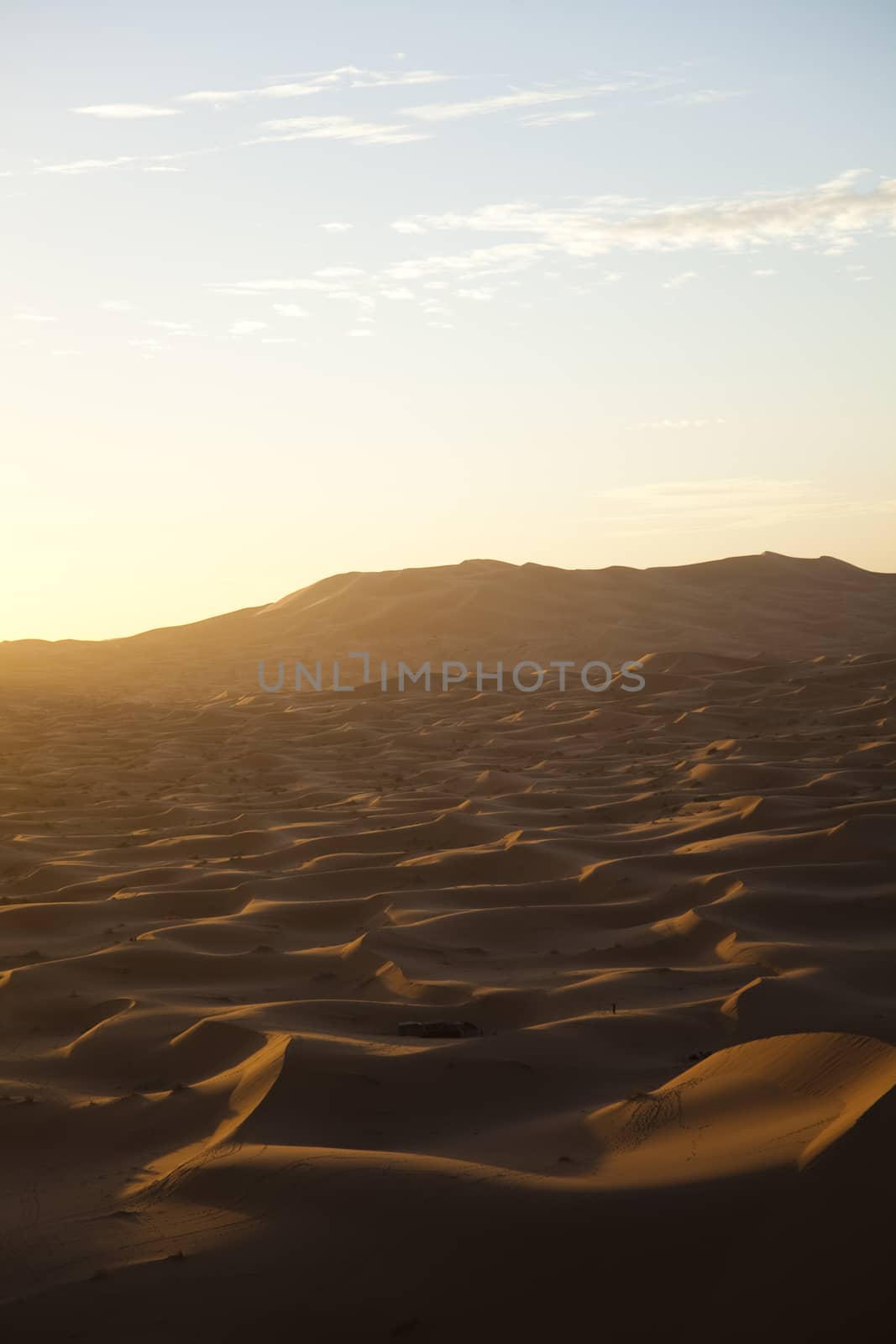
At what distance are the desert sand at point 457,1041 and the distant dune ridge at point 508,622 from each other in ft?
29.5

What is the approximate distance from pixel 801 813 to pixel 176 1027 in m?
3.32

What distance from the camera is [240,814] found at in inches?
255

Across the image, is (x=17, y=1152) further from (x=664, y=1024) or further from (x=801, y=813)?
(x=801, y=813)

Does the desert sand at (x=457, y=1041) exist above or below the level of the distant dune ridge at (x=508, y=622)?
below

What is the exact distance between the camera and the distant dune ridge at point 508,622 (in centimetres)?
1858

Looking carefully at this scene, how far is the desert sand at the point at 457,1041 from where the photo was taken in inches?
71.4

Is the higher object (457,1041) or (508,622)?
(508,622)

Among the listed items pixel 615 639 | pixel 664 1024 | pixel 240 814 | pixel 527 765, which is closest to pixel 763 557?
pixel 615 639

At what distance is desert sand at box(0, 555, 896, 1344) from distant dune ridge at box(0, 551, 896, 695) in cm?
900

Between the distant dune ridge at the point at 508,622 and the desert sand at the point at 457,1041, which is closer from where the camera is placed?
the desert sand at the point at 457,1041

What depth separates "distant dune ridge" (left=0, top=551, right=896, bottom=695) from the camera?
61.0 ft

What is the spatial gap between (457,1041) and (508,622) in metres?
18.6

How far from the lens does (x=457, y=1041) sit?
3.02 meters

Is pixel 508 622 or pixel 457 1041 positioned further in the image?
pixel 508 622
